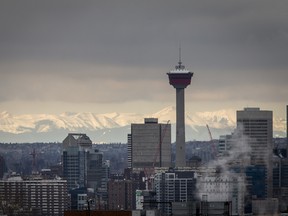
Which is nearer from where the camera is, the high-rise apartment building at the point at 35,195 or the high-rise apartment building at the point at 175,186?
the high-rise apartment building at the point at 35,195

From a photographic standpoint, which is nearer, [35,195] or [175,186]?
[35,195]

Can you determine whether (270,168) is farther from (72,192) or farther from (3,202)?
(3,202)

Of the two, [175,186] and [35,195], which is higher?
[175,186]

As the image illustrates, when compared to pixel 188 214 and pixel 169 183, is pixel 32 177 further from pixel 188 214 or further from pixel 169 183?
pixel 188 214

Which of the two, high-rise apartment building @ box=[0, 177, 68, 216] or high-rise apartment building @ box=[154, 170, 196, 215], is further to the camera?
high-rise apartment building @ box=[154, 170, 196, 215]

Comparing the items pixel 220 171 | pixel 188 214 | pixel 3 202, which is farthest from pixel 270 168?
pixel 188 214

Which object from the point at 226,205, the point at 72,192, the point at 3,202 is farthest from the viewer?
the point at 72,192

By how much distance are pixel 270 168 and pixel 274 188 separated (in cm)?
1545

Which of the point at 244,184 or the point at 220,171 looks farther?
the point at 220,171

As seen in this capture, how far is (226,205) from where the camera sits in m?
73.8

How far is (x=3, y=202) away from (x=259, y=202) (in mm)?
28793

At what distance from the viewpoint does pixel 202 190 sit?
164375 mm

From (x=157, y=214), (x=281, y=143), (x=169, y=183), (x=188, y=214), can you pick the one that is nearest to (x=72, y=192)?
(x=169, y=183)

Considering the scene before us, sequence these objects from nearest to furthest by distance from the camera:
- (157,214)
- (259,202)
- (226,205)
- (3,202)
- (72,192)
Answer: (226,205), (157,214), (259,202), (3,202), (72,192)
